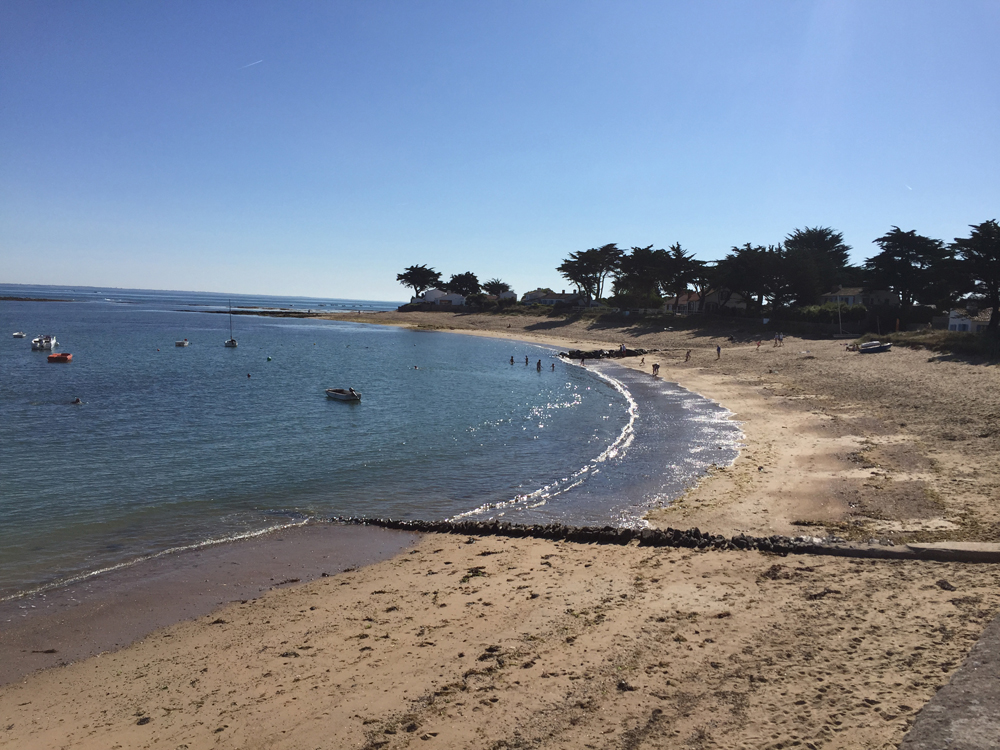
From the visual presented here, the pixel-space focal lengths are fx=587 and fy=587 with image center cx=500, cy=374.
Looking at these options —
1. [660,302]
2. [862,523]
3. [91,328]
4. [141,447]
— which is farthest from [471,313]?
[862,523]

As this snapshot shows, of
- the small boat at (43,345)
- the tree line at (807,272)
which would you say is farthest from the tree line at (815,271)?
the small boat at (43,345)

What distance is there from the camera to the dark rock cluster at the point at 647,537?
12602mm

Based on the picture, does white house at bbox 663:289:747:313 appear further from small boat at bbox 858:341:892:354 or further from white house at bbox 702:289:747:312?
small boat at bbox 858:341:892:354

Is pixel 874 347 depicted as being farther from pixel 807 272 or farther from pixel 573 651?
pixel 573 651

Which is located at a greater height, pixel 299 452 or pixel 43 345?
pixel 43 345

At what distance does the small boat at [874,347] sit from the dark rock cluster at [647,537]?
43.9m

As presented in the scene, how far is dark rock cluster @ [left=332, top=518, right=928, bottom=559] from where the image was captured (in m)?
12.6

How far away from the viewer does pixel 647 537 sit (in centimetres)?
1467

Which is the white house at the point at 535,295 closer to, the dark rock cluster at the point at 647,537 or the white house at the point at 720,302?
the white house at the point at 720,302

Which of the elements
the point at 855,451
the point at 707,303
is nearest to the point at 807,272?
the point at 707,303

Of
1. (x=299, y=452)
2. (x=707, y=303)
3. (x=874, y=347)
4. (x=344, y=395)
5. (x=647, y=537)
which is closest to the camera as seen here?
(x=647, y=537)

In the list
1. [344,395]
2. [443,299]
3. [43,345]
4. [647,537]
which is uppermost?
[443,299]

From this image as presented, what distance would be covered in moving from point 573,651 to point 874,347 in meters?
51.2

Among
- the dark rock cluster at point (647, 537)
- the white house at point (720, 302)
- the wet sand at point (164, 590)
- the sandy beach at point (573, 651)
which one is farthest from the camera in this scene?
the white house at point (720, 302)
